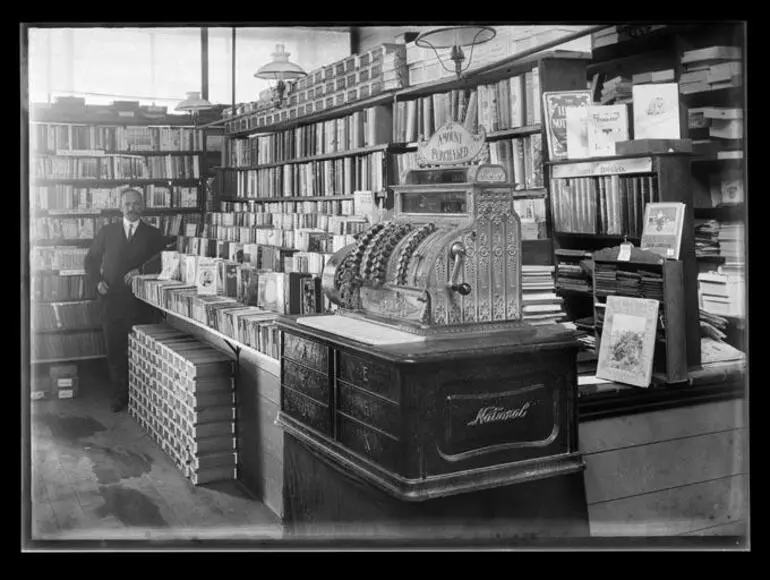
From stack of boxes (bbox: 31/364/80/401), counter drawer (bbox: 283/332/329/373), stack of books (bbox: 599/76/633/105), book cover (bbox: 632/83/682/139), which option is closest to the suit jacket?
stack of boxes (bbox: 31/364/80/401)

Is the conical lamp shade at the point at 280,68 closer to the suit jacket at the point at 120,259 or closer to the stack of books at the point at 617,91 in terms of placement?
the suit jacket at the point at 120,259

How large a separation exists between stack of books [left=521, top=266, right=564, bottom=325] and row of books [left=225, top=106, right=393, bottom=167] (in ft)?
8.61

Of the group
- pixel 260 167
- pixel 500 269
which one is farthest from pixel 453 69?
pixel 500 269

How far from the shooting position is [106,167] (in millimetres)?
3691

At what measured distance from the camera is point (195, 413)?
4.39 meters

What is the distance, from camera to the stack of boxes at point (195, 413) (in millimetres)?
4387

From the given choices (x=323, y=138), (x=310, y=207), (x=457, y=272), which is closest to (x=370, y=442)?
(x=457, y=272)

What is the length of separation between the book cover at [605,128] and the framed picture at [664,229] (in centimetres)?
64

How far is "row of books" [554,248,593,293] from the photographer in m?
4.12

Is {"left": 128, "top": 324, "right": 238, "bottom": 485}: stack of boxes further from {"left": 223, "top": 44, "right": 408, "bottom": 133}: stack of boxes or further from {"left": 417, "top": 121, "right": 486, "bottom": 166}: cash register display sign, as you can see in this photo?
{"left": 417, "top": 121, "right": 486, "bottom": 166}: cash register display sign

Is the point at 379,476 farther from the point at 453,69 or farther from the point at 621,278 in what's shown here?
the point at 453,69

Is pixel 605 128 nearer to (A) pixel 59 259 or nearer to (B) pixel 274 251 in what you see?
(B) pixel 274 251

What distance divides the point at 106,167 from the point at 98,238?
0.30 metres
